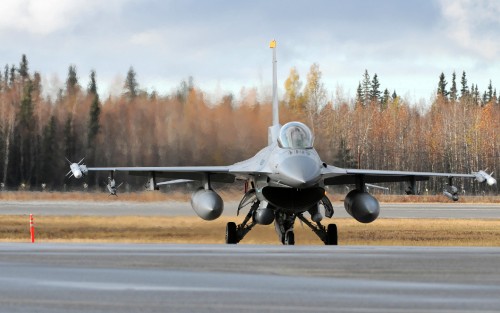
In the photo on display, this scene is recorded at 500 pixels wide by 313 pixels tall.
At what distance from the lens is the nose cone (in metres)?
23.2

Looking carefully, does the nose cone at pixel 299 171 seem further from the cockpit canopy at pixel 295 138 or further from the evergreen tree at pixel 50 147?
the evergreen tree at pixel 50 147

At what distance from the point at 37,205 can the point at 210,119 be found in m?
14.5

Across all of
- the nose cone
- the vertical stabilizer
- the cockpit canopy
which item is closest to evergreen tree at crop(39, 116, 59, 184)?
the vertical stabilizer

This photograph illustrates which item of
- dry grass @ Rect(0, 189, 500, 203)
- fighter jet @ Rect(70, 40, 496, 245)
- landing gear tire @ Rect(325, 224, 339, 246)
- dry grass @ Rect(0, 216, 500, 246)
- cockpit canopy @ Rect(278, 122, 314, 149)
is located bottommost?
dry grass @ Rect(0, 216, 500, 246)

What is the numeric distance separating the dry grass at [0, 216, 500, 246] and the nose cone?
6.32 m

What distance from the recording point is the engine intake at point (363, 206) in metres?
26.0

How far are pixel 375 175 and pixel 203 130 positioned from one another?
14.4 meters

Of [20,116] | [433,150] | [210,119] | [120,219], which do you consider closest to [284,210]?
[120,219]

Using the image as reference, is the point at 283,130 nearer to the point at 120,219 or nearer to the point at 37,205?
the point at 120,219

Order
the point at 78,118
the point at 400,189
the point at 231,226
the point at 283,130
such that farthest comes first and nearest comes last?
1. the point at 400,189
2. the point at 78,118
3. the point at 231,226
4. the point at 283,130

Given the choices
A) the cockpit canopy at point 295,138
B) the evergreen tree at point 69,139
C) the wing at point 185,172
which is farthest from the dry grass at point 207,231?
the evergreen tree at point 69,139

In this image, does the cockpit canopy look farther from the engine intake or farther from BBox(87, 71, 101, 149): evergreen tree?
BBox(87, 71, 101, 149): evergreen tree

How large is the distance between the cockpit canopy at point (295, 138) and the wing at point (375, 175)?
1130 millimetres

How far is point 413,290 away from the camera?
34.8ft
